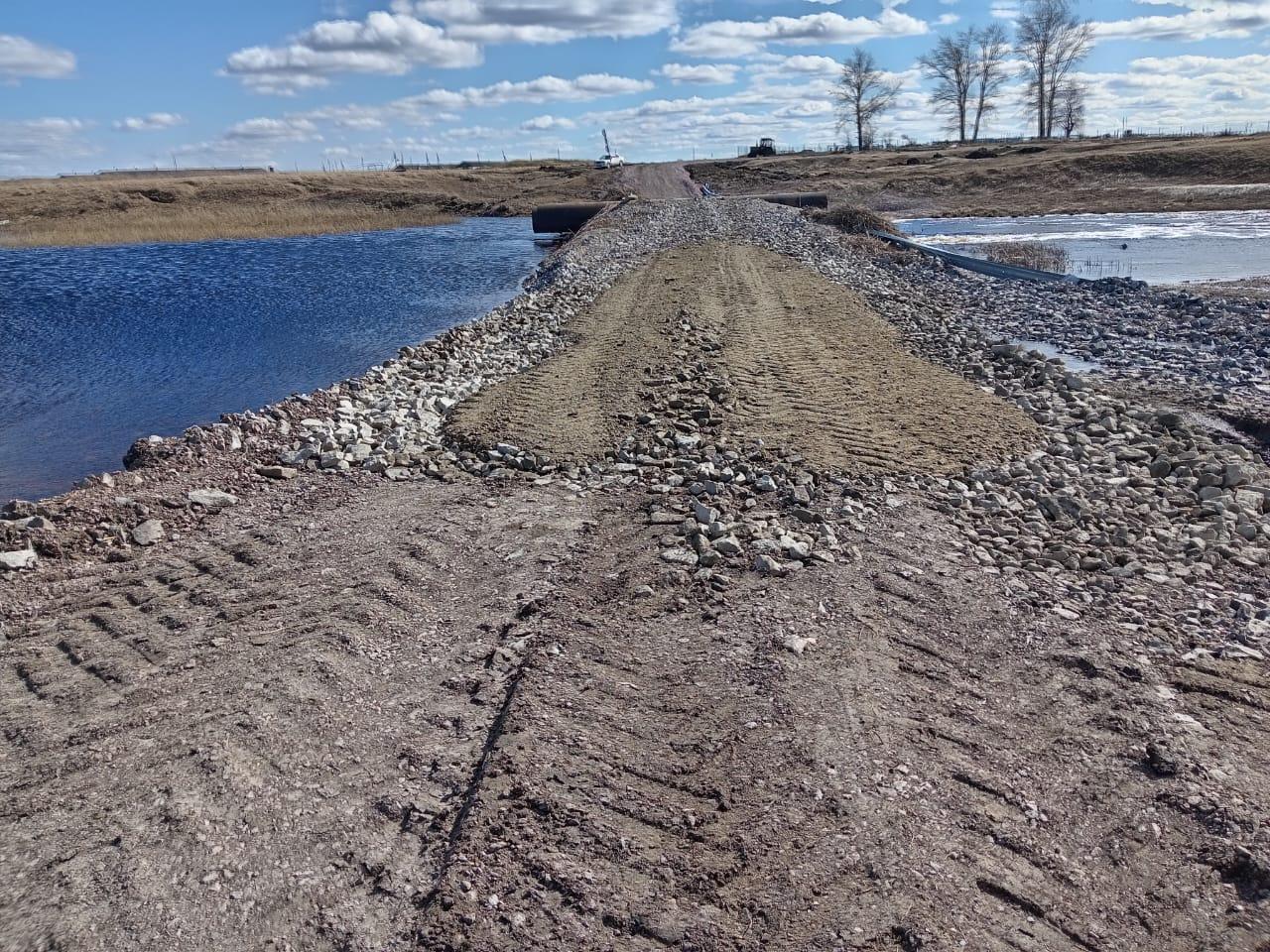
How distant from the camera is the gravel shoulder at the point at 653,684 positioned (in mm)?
3697

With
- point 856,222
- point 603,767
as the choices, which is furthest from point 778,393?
point 856,222

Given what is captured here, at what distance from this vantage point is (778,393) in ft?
35.4

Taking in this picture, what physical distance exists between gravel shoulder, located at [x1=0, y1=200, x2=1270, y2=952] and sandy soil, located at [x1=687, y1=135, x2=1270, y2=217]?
127 ft

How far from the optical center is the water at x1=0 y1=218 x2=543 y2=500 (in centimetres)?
1398

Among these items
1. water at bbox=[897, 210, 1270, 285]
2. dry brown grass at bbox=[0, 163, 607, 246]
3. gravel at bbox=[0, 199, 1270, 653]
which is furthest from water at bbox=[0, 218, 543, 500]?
water at bbox=[897, 210, 1270, 285]

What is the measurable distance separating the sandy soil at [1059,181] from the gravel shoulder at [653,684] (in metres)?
38.7

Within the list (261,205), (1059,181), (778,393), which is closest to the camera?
(778,393)

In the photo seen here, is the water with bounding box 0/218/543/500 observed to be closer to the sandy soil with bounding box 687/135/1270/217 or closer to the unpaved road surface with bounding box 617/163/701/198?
the unpaved road surface with bounding box 617/163/701/198

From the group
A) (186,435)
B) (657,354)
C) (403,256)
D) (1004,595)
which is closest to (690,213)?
(403,256)

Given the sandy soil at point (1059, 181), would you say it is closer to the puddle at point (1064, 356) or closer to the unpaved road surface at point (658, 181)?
the unpaved road surface at point (658, 181)

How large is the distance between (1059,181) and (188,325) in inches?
1898

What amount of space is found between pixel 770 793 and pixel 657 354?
9.30m

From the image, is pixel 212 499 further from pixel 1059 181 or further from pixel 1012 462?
pixel 1059 181

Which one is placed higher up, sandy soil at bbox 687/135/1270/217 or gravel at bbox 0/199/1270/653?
sandy soil at bbox 687/135/1270/217
